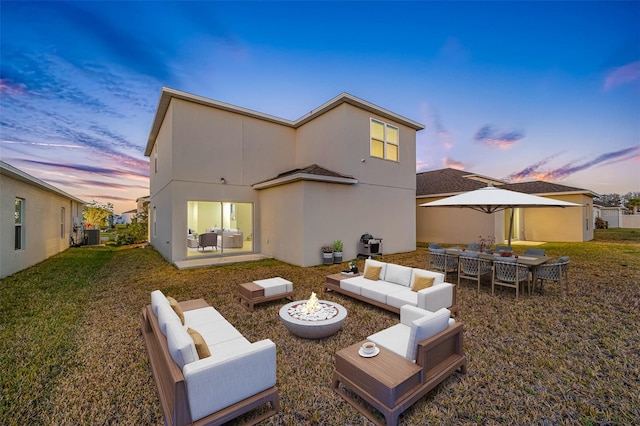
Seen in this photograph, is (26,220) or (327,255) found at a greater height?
(26,220)

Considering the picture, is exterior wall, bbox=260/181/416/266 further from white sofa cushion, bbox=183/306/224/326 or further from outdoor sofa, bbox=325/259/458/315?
white sofa cushion, bbox=183/306/224/326

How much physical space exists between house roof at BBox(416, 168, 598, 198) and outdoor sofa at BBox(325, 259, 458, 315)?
12.2 m

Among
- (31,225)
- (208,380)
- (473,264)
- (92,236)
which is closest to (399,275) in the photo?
(473,264)

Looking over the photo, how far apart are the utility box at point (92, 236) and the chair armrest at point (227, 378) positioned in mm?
20891

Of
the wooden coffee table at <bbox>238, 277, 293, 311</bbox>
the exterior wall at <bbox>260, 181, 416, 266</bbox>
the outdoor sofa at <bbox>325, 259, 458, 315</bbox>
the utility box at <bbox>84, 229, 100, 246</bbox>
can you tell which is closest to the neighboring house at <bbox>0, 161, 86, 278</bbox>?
the utility box at <bbox>84, 229, 100, 246</bbox>

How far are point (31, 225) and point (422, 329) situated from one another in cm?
1450

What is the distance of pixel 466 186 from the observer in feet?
54.7

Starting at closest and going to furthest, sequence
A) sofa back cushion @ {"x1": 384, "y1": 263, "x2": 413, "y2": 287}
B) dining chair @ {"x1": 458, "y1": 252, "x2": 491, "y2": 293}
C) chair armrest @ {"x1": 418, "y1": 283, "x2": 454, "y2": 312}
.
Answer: chair armrest @ {"x1": 418, "y1": 283, "x2": 454, "y2": 312} < sofa back cushion @ {"x1": 384, "y1": 263, "x2": 413, "y2": 287} < dining chair @ {"x1": 458, "y1": 252, "x2": 491, "y2": 293}

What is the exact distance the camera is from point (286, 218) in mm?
10766

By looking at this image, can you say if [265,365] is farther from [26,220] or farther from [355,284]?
[26,220]

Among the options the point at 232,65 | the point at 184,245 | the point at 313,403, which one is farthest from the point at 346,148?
the point at 313,403

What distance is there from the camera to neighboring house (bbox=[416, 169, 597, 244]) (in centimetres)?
1574

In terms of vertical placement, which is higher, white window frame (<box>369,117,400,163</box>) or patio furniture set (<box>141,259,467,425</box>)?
white window frame (<box>369,117,400,163</box>)

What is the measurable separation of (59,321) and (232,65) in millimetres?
11072
